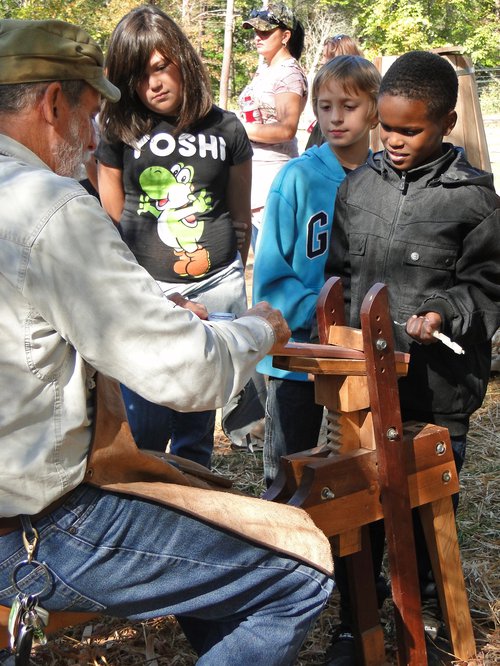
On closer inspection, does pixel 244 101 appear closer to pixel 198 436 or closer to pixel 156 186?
→ pixel 156 186

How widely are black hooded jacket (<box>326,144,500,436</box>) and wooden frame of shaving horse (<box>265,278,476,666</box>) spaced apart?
0.55 ft

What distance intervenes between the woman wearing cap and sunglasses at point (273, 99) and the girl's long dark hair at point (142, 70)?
149 centimetres

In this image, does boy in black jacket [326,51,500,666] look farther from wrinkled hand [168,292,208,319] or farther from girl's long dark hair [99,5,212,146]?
girl's long dark hair [99,5,212,146]

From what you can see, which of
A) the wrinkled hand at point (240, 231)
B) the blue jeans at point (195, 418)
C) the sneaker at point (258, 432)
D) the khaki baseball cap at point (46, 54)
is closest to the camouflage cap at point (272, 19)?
the wrinkled hand at point (240, 231)

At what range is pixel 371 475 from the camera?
229cm

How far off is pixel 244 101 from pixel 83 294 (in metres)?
4.00

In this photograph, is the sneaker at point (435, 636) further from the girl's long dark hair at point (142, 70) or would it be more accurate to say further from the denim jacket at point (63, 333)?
the girl's long dark hair at point (142, 70)

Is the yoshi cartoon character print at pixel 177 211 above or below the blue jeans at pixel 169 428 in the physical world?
above

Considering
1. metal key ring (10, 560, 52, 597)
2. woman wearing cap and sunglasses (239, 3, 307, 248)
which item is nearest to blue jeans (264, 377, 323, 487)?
metal key ring (10, 560, 52, 597)

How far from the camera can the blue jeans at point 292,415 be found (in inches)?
119

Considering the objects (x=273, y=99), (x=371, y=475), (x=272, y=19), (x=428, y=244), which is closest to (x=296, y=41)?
(x=272, y=19)

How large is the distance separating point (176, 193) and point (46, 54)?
1.83 meters

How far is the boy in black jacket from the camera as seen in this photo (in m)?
2.48

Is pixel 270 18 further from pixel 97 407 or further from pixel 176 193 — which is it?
pixel 97 407
